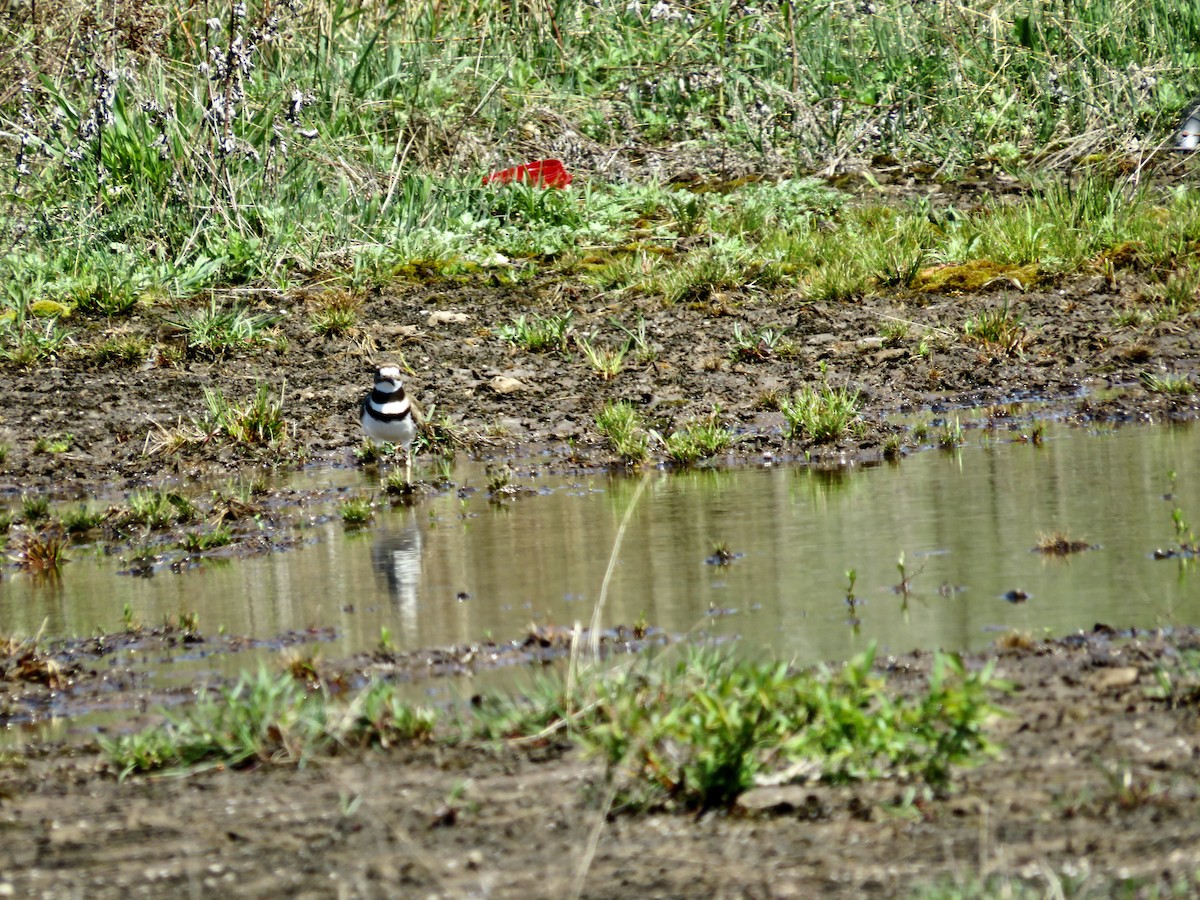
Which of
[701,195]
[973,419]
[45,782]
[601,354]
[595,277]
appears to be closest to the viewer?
[45,782]

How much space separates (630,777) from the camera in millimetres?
3453

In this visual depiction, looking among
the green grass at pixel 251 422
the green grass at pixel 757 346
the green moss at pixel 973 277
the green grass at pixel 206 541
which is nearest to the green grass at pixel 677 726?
the green grass at pixel 206 541

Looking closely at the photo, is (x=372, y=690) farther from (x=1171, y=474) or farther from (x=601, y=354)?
(x=601, y=354)

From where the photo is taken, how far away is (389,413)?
7379 mm

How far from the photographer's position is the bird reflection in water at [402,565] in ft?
17.2

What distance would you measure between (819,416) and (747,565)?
7.21 feet

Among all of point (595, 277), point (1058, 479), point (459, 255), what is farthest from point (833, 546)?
point (459, 255)

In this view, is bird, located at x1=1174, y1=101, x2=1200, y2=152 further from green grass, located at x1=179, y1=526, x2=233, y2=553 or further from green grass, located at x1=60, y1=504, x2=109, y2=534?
green grass, located at x1=60, y1=504, x2=109, y2=534

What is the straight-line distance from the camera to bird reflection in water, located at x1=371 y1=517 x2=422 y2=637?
523cm

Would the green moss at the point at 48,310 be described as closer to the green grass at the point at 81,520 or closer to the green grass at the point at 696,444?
the green grass at the point at 81,520

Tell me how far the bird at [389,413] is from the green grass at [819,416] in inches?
72.6

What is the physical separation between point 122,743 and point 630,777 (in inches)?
51.0

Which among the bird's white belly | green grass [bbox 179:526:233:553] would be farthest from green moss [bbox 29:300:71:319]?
green grass [bbox 179:526:233:553]

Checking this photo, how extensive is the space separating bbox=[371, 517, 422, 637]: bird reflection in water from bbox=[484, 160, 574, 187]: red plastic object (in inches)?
223
